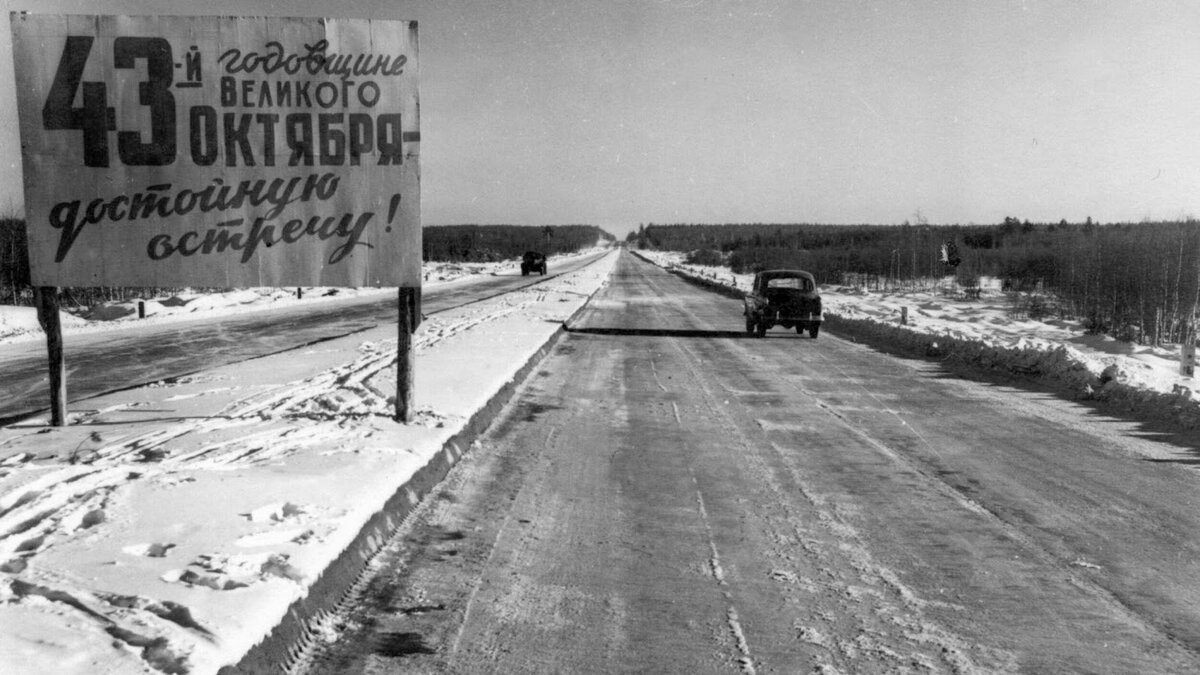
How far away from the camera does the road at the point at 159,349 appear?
11295mm

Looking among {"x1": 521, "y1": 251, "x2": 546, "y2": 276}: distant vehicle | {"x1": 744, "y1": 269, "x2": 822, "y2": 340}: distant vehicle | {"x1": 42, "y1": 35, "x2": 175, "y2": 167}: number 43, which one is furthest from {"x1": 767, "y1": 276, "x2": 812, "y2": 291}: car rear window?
{"x1": 521, "y1": 251, "x2": 546, "y2": 276}: distant vehicle

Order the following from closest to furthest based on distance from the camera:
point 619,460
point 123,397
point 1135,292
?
1. point 619,460
2. point 123,397
3. point 1135,292

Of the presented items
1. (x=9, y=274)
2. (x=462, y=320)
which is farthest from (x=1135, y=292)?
(x=9, y=274)

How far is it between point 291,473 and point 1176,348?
87.1ft

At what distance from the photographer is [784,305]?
64.3 ft

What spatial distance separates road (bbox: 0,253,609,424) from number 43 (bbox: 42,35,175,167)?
3.18 m

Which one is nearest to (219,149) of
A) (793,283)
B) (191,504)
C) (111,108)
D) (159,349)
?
(111,108)

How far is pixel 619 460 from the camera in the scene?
737 cm

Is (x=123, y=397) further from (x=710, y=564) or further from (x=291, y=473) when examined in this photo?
(x=710, y=564)

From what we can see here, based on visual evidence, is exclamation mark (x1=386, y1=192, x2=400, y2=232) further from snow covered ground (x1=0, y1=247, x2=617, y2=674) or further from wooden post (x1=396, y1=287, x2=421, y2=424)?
snow covered ground (x1=0, y1=247, x2=617, y2=674)

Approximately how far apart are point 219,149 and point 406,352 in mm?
2427

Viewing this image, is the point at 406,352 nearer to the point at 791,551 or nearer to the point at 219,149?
the point at 219,149

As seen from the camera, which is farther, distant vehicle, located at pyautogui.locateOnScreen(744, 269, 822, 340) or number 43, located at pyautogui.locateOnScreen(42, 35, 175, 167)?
distant vehicle, located at pyautogui.locateOnScreen(744, 269, 822, 340)

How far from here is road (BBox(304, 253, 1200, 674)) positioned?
369 cm
